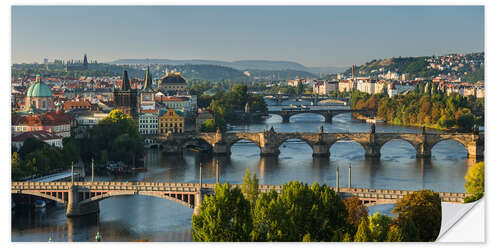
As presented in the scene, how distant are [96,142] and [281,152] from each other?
5054 millimetres

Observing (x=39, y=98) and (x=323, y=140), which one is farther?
(x=39, y=98)

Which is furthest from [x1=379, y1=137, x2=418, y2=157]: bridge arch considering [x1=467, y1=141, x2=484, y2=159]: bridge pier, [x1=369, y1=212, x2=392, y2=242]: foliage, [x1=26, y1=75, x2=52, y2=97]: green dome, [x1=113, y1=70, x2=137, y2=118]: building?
[x1=369, y1=212, x2=392, y2=242]: foliage

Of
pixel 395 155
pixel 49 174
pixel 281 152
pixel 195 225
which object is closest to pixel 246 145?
pixel 281 152

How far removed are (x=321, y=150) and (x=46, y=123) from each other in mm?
6992

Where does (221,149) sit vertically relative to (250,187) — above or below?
above

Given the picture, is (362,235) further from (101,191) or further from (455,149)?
(455,149)

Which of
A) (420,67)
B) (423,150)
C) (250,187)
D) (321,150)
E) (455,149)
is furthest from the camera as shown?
(420,67)

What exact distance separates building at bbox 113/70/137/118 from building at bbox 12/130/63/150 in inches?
271

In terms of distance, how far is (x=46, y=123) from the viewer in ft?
65.3

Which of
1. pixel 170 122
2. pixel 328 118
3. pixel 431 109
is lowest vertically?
pixel 170 122

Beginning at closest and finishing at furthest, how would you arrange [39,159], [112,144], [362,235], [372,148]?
[362,235], [39,159], [112,144], [372,148]

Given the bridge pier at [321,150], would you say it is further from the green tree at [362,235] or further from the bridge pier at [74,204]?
the green tree at [362,235]

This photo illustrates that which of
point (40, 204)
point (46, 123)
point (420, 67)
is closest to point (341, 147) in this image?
point (46, 123)
